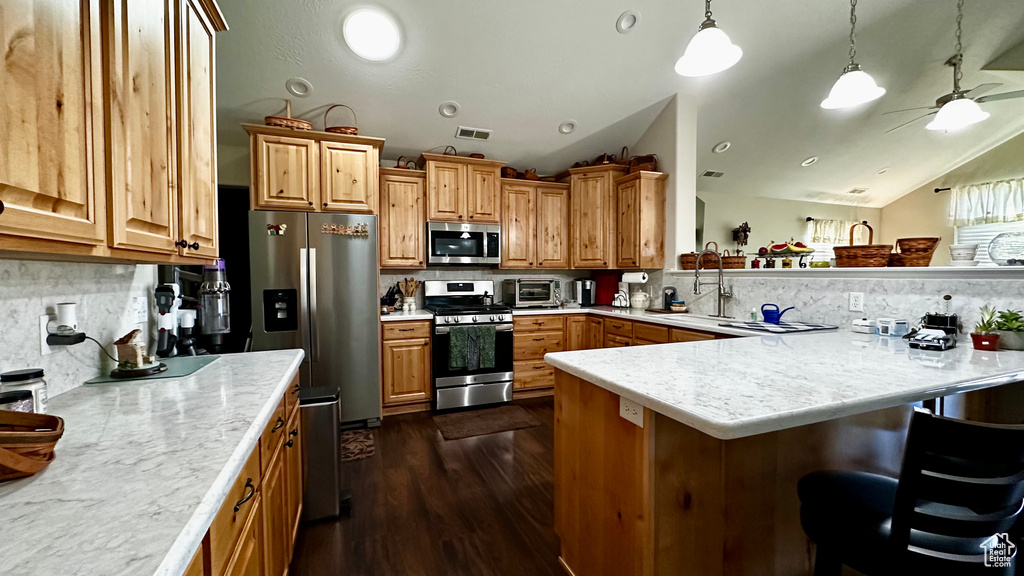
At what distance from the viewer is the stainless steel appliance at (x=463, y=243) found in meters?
3.87

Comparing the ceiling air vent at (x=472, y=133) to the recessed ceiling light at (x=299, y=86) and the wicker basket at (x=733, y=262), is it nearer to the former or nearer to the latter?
the recessed ceiling light at (x=299, y=86)

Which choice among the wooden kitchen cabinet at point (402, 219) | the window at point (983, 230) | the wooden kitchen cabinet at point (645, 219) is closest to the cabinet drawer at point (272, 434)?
the wooden kitchen cabinet at point (402, 219)

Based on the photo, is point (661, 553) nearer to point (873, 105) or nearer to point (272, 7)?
point (272, 7)

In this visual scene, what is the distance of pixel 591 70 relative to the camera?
326 centimetres

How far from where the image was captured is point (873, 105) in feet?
13.4

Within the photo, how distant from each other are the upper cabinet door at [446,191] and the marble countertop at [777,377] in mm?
2629

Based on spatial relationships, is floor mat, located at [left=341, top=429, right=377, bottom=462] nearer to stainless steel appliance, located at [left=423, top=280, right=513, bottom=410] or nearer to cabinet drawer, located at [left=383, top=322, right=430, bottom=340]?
stainless steel appliance, located at [left=423, top=280, right=513, bottom=410]

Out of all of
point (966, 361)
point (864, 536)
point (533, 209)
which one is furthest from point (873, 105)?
point (864, 536)

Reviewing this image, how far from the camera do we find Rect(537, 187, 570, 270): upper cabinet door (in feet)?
14.4

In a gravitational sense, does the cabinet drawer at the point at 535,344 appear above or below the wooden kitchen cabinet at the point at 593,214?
below

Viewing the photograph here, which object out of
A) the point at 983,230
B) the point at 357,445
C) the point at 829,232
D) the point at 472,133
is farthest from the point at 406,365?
the point at 983,230

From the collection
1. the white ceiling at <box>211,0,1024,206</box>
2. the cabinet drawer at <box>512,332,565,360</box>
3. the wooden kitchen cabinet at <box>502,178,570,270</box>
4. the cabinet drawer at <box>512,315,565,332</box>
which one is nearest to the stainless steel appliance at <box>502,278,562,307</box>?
the wooden kitchen cabinet at <box>502,178,570,270</box>

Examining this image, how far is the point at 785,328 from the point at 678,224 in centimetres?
160

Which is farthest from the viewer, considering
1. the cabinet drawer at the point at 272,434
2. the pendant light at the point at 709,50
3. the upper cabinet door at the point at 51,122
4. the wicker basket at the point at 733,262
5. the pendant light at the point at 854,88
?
the wicker basket at the point at 733,262
